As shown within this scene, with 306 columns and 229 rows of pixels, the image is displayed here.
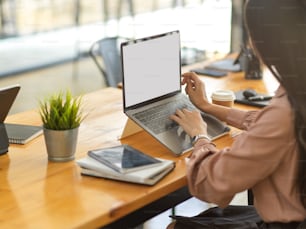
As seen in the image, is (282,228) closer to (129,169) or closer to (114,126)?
(129,169)

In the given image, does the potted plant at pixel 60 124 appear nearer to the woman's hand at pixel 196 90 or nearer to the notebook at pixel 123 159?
the notebook at pixel 123 159

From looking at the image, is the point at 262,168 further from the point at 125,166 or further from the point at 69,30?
the point at 69,30

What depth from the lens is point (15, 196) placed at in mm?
1456

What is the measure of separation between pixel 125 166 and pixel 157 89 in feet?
1.61

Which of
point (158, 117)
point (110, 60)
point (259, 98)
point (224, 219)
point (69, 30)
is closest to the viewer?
point (224, 219)

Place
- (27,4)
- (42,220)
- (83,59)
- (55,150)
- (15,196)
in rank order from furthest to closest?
1. (83,59)
2. (27,4)
3. (55,150)
4. (15,196)
5. (42,220)

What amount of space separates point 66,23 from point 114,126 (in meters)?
3.16

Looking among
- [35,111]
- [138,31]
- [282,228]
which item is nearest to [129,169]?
[282,228]

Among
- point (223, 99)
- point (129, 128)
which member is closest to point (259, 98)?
point (223, 99)

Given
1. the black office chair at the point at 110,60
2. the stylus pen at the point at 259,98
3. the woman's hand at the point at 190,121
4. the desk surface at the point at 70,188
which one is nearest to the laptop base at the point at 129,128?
the desk surface at the point at 70,188

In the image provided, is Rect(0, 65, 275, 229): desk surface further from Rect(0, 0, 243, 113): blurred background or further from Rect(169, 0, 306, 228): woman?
Rect(0, 0, 243, 113): blurred background

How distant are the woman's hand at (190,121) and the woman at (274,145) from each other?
0.23 metres

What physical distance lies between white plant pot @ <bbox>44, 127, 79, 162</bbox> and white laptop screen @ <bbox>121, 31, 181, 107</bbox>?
0.77 ft

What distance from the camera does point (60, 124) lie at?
5.42 ft
